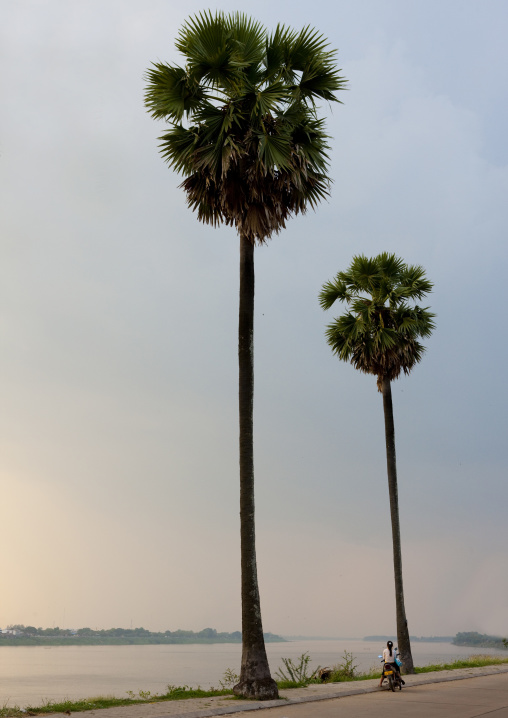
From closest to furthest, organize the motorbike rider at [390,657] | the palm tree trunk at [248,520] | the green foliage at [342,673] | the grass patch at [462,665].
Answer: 1. the palm tree trunk at [248,520]
2. the motorbike rider at [390,657]
3. the green foliage at [342,673]
4. the grass patch at [462,665]

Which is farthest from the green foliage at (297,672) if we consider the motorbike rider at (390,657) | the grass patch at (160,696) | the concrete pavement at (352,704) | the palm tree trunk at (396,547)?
the palm tree trunk at (396,547)

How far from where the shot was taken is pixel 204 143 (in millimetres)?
17266

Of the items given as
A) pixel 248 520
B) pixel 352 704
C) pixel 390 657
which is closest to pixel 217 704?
pixel 352 704

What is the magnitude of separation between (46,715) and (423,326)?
782 inches

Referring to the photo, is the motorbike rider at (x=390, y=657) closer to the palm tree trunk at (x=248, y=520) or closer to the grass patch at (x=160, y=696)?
the grass patch at (x=160, y=696)

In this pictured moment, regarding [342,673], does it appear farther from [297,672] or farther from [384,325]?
[384,325]

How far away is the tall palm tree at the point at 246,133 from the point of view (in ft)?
54.5

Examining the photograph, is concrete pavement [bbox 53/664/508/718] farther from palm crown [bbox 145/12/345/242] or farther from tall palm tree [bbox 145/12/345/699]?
palm crown [bbox 145/12/345/242]

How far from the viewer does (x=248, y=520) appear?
16.0m

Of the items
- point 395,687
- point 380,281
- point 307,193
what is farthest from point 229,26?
point 395,687

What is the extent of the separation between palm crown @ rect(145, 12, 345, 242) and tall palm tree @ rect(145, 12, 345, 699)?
0.08ft

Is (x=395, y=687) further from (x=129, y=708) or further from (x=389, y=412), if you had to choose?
(x=389, y=412)

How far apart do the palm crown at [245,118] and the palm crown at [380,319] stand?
10097mm

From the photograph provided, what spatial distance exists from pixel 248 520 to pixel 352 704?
432 centimetres
